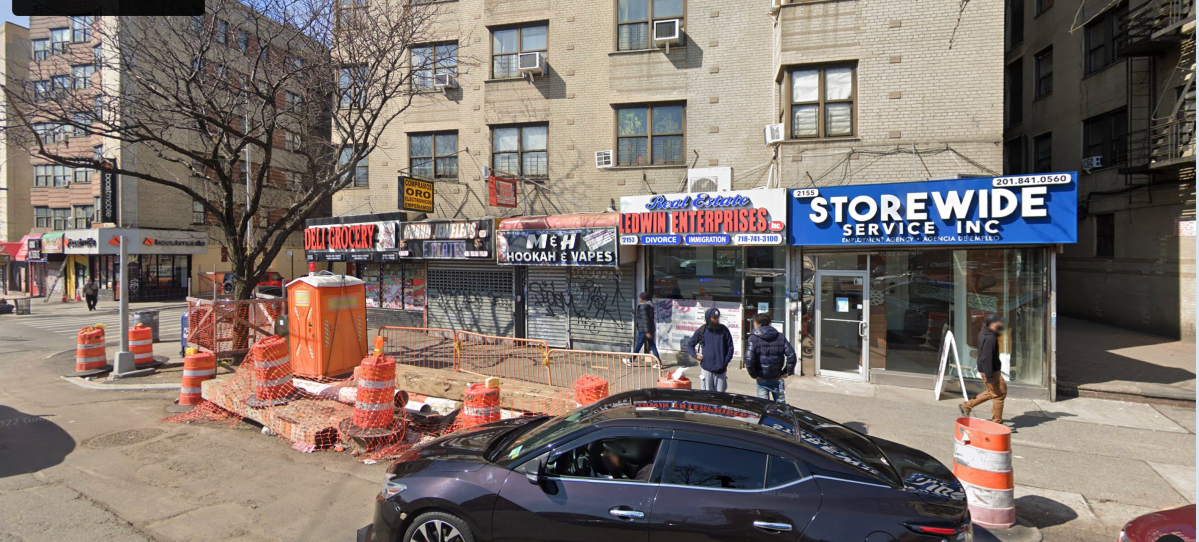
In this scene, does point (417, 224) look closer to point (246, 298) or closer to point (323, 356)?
point (246, 298)

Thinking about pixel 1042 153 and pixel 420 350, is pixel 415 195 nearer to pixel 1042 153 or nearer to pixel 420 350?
pixel 420 350

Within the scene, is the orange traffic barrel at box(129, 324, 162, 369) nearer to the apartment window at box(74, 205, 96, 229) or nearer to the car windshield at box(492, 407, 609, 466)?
the car windshield at box(492, 407, 609, 466)

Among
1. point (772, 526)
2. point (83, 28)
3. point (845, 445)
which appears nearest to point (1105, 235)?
point (845, 445)

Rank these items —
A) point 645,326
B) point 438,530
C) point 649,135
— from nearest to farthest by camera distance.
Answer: point 438,530
point 645,326
point 649,135

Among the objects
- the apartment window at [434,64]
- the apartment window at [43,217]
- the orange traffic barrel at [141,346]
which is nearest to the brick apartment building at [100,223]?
the apartment window at [43,217]

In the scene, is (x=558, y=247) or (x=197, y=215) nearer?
(x=558, y=247)

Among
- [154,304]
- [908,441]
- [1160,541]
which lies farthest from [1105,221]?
[154,304]

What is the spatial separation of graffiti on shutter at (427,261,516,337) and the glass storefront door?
7.92m

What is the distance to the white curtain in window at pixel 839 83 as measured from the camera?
11219 millimetres

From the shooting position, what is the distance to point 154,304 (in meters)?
28.5

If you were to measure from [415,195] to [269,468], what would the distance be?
9520 mm

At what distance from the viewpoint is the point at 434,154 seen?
16.0m

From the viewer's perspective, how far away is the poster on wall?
12.4 m

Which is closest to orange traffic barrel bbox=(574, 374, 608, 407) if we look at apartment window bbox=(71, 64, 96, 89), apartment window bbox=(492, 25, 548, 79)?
apartment window bbox=(492, 25, 548, 79)
